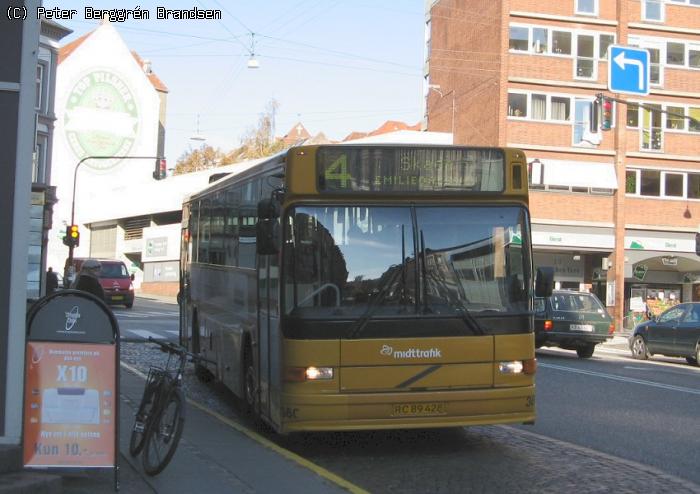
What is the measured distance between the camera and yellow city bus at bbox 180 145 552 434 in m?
8.52

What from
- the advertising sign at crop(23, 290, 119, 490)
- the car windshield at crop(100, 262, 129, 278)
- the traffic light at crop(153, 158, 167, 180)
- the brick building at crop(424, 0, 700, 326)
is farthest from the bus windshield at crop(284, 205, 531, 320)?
the traffic light at crop(153, 158, 167, 180)

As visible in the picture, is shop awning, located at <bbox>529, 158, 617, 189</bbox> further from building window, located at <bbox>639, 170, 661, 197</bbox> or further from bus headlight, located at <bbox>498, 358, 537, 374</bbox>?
bus headlight, located at <bbox>498, 358, 537, 374</bbox>

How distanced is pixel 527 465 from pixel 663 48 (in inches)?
1604

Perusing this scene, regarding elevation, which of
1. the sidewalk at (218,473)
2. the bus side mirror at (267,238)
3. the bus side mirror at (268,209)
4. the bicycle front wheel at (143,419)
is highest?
the bus side mirror at (268,209)

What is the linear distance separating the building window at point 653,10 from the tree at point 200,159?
4438cm

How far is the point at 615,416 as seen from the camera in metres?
12.1

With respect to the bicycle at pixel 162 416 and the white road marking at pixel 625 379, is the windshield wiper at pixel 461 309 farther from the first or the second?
the white road marking at pixel 625 379

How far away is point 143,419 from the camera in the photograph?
7.78m

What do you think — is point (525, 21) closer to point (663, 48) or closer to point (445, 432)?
point (663, 48)

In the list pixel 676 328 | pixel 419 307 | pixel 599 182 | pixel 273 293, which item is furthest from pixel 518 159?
A: pixel 599 182

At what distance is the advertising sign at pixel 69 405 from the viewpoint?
655cm

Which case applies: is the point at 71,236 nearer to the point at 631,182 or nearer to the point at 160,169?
the point at 160,169

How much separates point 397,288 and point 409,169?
45.4 inches

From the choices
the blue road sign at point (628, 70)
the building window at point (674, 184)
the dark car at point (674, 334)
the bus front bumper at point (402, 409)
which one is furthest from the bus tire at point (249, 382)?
the building window at point (674, 184)
